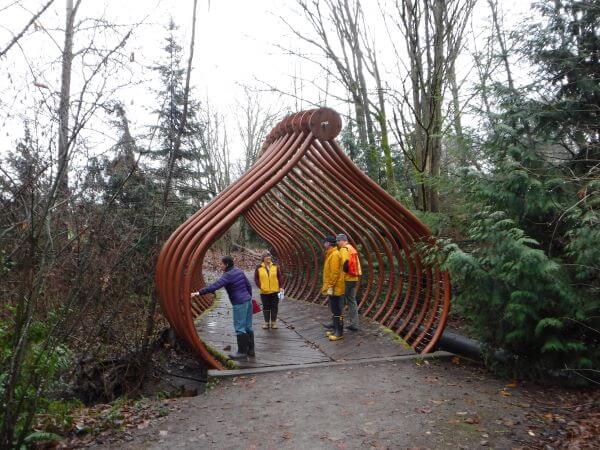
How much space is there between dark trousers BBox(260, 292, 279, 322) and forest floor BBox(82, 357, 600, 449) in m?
2.41

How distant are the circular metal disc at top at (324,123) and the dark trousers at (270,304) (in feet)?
9.26

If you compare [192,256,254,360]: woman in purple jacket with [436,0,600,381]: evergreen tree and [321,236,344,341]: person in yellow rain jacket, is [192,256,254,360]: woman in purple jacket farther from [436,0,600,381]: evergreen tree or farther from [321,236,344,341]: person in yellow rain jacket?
[436,0,600,381]: evergreen tree

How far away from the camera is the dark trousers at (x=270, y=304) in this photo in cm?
842

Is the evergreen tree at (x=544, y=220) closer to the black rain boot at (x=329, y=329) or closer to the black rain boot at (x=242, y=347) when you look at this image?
the black rain boot at (x=329, y=329)

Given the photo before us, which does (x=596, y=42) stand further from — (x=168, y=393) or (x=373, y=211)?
(x=168, y=393)

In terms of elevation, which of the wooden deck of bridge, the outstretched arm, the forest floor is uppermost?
the outstretched arm

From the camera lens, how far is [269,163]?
7.11 m

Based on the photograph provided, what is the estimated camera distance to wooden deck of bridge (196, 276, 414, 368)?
264 inches

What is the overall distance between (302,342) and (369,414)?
2945mm

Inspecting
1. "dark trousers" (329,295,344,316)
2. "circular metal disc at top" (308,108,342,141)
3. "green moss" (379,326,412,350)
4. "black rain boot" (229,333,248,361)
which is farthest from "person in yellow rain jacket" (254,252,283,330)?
"circular metal disc at top" (308,108,342,141)

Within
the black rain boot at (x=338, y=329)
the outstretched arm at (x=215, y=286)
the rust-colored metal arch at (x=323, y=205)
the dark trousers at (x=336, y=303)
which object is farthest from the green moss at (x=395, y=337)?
the outstretched arm at (x=215, y=286)

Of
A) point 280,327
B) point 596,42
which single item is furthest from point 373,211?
point 596,42

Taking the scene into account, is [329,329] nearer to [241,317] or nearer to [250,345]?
[250,345]

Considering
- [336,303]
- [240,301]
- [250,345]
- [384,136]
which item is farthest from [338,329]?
[384,136]
